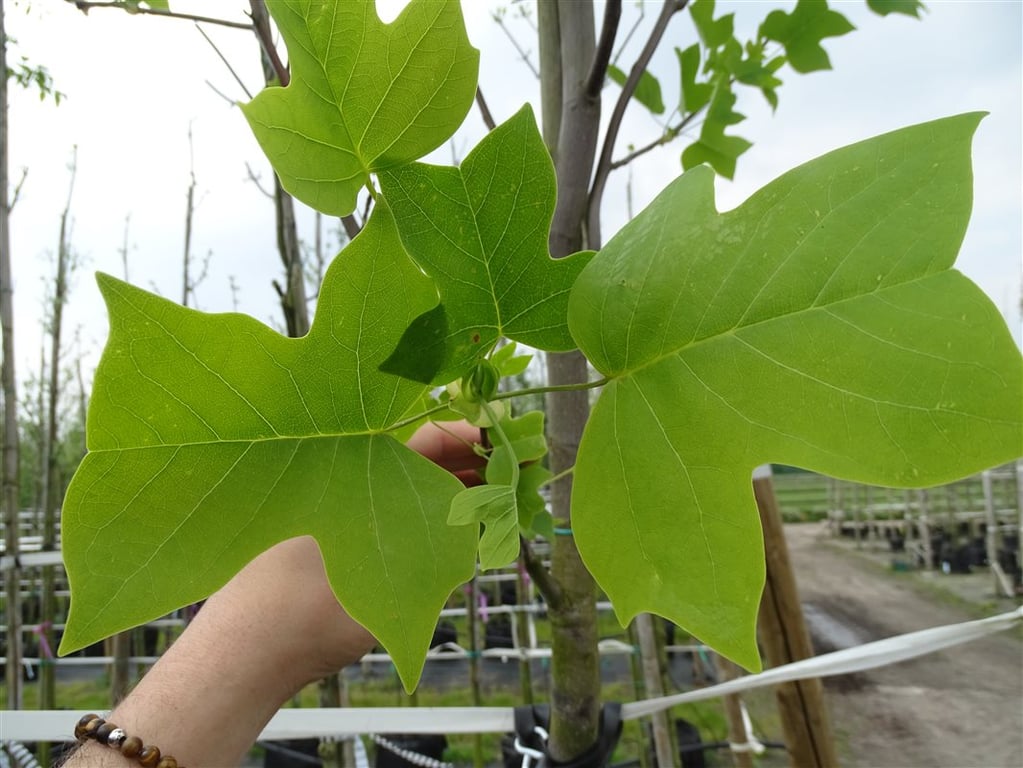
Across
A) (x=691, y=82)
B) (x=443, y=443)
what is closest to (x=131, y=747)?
(x=443, y=443)

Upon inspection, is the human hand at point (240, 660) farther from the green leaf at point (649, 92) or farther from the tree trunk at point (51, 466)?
the tree trunk at point (51, 466)

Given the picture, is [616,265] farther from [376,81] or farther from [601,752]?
[601,752]

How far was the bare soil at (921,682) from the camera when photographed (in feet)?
8.39

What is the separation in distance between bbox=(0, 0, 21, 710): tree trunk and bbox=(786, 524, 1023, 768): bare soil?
2.69 metres

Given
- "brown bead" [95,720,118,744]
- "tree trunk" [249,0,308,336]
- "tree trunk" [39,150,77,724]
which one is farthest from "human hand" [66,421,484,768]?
"tree trunk" [39,150,77,724]

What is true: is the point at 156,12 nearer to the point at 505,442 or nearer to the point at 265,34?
the point at 265,34

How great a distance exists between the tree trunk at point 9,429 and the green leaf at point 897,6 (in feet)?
5.02

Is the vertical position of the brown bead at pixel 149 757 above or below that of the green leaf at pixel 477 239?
below

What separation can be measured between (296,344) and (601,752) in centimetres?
34

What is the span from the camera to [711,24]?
0.47 metres

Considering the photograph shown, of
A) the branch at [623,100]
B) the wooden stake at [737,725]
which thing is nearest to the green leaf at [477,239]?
the branch at [623,100]

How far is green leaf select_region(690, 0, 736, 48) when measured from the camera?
0.47 metres

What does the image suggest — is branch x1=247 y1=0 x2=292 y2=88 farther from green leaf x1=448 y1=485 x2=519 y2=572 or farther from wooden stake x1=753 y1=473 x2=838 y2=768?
wooden stake x1=753 y1=473 x2=838 y2=768

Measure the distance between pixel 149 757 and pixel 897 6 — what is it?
26.8 inches
